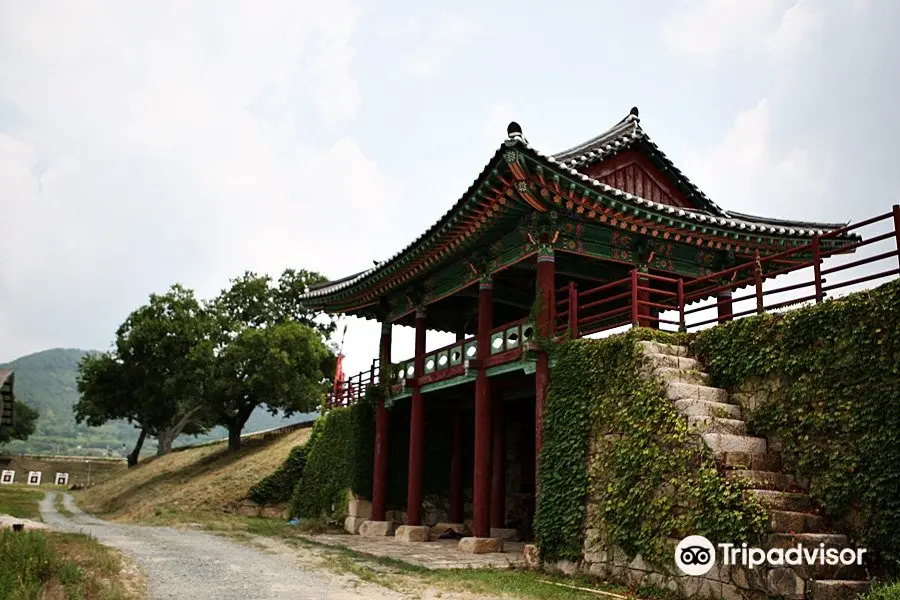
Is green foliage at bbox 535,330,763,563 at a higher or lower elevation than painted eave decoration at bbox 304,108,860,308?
lower

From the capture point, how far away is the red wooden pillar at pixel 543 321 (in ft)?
50.8

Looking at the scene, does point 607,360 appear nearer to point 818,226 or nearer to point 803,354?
point 803,354

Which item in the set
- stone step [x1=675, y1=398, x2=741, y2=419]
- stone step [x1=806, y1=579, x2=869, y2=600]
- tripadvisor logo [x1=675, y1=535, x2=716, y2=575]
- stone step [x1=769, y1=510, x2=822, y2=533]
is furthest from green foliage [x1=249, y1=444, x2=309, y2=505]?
stone step [x1=806, y1=579, x2=869, y2=600]

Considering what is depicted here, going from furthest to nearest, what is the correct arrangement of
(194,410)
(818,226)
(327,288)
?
(194,410) → (327,288) → (818,226)

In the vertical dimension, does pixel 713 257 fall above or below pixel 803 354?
above

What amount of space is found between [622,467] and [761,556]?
10.4 feet

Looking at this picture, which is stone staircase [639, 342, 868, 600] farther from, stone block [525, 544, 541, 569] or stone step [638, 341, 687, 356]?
stone block [525, 544, 541, 569]

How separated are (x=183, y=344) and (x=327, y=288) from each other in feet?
75.2

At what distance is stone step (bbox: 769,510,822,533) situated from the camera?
9.65 metres

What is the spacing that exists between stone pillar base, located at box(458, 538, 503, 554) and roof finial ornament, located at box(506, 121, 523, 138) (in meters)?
9.31

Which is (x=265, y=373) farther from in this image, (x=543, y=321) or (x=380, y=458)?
(x=543, y=321)

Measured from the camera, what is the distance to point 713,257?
61.9 feet

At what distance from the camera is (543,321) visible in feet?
53.1

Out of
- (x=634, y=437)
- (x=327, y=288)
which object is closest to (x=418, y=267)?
(x=327, y=288)
